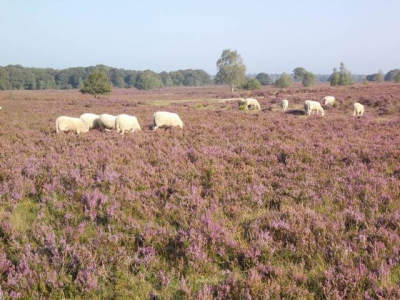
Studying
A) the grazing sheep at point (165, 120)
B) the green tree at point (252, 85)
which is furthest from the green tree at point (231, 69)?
the grazing sheep at point (165, 120)

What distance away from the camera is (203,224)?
14.3 ft

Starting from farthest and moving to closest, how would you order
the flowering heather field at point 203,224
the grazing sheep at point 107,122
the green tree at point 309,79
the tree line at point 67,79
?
the tree line at point 67,79
the green tree at point 309,79
the grazing sheep at point 107,122
the flowering heather field at point 203,224

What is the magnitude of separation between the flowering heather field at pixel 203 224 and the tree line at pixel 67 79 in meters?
125

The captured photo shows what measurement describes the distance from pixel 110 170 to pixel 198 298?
4.65 metres

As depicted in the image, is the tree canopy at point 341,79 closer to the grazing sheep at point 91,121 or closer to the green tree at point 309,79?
the green tree at point 309,79

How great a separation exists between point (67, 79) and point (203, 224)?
183335 millimetres

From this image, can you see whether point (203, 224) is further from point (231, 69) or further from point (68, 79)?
point (68, 79)

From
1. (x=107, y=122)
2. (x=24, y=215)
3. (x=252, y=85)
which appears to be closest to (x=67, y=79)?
(x=252, y=85)

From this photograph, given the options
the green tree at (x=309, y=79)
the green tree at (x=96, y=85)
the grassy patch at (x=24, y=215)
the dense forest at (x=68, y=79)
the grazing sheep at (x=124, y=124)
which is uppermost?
the dense forest at (x=68, y=79)

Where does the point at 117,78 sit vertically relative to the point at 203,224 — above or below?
above

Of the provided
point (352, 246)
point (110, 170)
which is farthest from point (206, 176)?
point (352, 246)

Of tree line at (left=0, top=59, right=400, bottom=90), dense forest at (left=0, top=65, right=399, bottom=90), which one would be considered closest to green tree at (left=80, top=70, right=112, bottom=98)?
tree line at (left=0, top=59, right=400, bottom=90)

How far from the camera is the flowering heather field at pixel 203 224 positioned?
10.9 ft

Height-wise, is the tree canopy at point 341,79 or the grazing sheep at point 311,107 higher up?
the tree canopy at point 341,79
